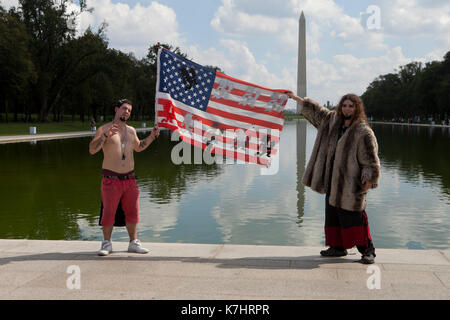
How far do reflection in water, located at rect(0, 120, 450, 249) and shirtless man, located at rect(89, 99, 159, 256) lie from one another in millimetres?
2228

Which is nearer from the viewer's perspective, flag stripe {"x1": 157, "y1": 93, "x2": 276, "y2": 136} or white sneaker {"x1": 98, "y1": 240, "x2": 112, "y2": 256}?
white sneaker {"x1": 98, "y1": 240, "x2": 112, "y2": 256}

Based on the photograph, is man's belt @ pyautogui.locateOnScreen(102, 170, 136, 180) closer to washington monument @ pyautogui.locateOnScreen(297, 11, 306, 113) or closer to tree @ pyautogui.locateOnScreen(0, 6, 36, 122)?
washington monument @ pyautogui.locateOnScreen(297, 11, 306, 113)

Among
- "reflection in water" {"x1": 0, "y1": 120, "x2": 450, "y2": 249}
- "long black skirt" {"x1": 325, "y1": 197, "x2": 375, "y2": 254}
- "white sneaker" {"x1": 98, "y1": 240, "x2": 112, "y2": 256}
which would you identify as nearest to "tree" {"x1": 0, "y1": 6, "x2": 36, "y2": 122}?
"reflection in water" {"x1": 0, "y1": 120, "x2": 450, "y2": 249}

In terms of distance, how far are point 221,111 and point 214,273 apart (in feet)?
9.95

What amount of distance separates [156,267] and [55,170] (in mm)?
12691

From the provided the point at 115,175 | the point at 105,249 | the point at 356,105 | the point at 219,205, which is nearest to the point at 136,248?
the point at 105,249

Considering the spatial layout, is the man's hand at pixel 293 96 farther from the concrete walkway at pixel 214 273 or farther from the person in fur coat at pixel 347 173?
the concrete walkway at pixel 214 273

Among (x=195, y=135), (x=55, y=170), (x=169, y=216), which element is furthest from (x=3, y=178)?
(x=195, y=135)

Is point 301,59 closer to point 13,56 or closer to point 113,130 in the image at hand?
point 13,56

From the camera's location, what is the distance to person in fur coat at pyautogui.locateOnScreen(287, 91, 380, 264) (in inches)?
216

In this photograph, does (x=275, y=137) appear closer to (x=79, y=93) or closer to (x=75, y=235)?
(x=75, y=235)

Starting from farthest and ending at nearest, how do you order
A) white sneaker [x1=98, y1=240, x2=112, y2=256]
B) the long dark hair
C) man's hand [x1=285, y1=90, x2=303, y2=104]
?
man's hand [x1=285, y1=90, x2=303, y2=104], white sneaker [x1=98, y1=240, x2=112, y2=256], the long dark hair

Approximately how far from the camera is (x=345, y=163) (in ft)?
18.4

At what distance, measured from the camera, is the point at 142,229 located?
28.8 feet
